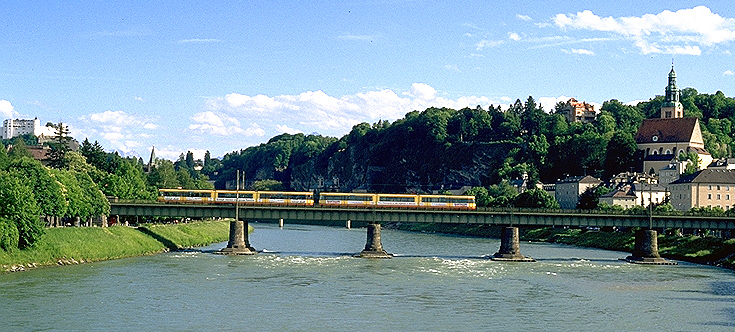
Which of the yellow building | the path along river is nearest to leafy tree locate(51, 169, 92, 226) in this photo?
the path along river

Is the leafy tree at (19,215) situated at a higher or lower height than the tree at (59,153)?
lower

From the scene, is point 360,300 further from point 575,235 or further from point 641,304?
point 575,235

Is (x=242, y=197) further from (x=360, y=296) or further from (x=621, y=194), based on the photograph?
(x=621, y=194)

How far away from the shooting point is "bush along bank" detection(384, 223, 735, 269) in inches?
4385

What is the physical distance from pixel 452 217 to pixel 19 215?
5163 centimetres

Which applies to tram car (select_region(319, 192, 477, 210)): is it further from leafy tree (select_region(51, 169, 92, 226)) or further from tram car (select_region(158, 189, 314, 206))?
leafy tree (select_region(51, 169, 92, 226))

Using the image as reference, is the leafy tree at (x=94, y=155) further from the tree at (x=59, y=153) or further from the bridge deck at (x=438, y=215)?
the bridge deck at (x=438, y=215)

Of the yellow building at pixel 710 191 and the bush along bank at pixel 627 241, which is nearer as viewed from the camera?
the bush along bank at pixel 627 241

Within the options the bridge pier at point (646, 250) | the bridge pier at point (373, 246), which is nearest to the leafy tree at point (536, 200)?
the bridge pier at point (646, 250)

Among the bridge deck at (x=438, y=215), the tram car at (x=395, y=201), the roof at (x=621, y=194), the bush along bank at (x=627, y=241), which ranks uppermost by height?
the roof at (x=621, y=194)

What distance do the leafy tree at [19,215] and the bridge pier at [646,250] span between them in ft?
220

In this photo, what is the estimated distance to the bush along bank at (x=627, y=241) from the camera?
11138 centimetres

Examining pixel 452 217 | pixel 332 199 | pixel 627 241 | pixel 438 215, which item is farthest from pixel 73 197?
pixel 627 241

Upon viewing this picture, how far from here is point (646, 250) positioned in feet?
359
